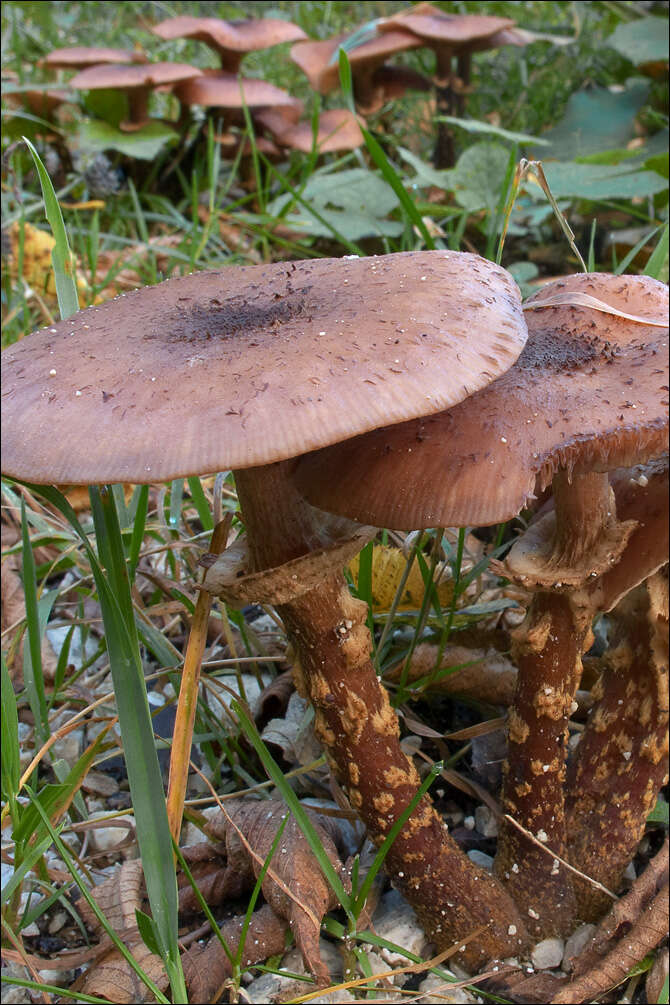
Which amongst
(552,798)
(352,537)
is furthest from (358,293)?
(552,798)

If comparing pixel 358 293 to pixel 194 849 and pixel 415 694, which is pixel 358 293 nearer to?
pixel 415 694

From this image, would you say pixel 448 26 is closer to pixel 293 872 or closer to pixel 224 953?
pixel 293 872

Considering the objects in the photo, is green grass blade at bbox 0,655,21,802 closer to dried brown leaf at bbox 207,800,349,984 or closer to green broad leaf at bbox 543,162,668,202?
dried brown leaf at bbox 207,800,349,984

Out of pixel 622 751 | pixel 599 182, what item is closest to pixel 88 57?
pixel 599 182

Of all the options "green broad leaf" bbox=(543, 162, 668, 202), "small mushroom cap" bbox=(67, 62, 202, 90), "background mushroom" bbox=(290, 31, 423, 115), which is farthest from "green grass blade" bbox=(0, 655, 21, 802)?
"background mushroom" bbox=(290, 31, 423, 115)

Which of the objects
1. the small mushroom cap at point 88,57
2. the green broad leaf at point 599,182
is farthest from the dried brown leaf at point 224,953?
the small mushroom cap at point 88,57

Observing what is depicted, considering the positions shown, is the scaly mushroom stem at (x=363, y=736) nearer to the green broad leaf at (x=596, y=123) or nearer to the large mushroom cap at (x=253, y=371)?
the large mushroom cap at (x=253, y=371)
